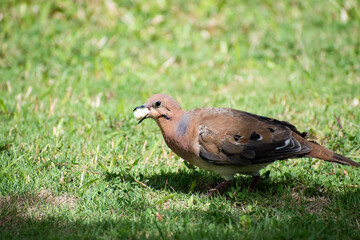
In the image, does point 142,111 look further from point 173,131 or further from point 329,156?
point 329,156

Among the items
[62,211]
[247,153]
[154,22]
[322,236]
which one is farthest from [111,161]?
[154,22]

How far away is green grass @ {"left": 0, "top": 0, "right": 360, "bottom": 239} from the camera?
392cm

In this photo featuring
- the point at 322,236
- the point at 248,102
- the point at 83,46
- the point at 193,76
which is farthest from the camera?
the point at 83,46

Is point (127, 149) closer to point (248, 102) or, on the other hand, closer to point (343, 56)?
point (248, 102)

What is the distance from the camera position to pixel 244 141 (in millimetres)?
4277

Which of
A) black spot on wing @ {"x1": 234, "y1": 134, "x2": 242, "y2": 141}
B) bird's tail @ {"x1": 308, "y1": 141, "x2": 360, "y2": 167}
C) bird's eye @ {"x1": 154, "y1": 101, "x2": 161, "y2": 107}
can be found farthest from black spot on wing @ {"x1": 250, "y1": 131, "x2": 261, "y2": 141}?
bird's eye @ {"x1": 154, "y1": 101, "x2": 161, "y2": 107}

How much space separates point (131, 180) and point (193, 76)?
3.35 metres

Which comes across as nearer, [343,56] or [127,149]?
[127,149]

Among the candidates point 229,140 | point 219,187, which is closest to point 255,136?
point 229,140

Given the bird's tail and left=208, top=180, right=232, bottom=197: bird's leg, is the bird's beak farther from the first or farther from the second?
the bird's tail

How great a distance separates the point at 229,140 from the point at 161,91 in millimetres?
2980

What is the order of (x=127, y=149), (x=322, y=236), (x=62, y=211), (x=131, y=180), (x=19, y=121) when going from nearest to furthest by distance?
(x=322, y=236)
(x=62, y=211)
(x=131, y=180)
(x=127, y=149)
(x=19, y=121)

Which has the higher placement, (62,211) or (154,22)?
(154,22)

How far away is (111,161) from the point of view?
191 inches
